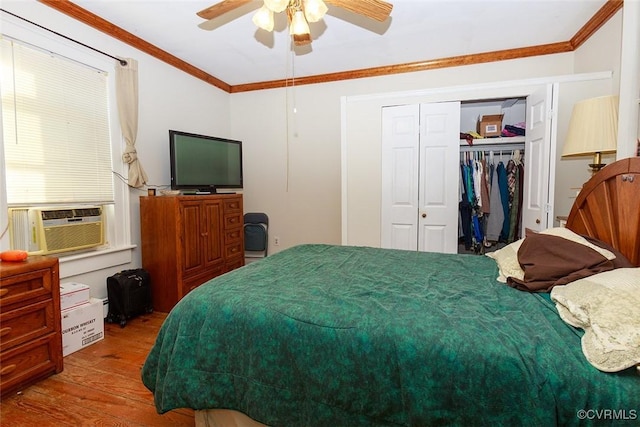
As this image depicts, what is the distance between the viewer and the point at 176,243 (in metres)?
2.85

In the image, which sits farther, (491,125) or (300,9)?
(491,125)

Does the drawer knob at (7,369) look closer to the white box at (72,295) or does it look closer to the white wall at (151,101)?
the white box at (72,295)

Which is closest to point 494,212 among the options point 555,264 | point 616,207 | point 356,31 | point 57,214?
point 616,207

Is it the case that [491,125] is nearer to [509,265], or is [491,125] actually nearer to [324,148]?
[324,148]

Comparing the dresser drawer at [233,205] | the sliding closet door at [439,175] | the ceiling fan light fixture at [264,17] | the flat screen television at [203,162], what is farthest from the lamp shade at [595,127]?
the flat screen television at [203,162]

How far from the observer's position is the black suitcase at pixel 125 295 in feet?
8.75

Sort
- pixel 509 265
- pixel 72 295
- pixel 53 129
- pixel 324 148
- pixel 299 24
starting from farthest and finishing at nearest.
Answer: pixel 324 148 → pixel 53 129 → pixel 72 295 → pixel 299 24 → pixel 509 265

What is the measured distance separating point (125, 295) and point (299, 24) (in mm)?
2514

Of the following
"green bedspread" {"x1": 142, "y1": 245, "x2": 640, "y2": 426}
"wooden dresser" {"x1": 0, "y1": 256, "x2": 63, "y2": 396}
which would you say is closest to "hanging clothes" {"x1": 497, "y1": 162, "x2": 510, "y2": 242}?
"green bedspread" {"x1": 142, "y1": 245, "x2": 640, "y2": 426}

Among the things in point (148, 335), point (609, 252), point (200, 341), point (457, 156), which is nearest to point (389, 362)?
point (200, 341)

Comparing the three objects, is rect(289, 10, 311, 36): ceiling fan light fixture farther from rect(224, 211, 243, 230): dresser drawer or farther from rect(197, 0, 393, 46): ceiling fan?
rect(224, 211, 243, 230): dresser drawer

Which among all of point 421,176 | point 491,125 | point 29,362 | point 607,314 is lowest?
point 29,362

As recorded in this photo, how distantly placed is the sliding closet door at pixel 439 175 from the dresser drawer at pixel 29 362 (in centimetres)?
301

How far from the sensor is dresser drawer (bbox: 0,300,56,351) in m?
1.73
